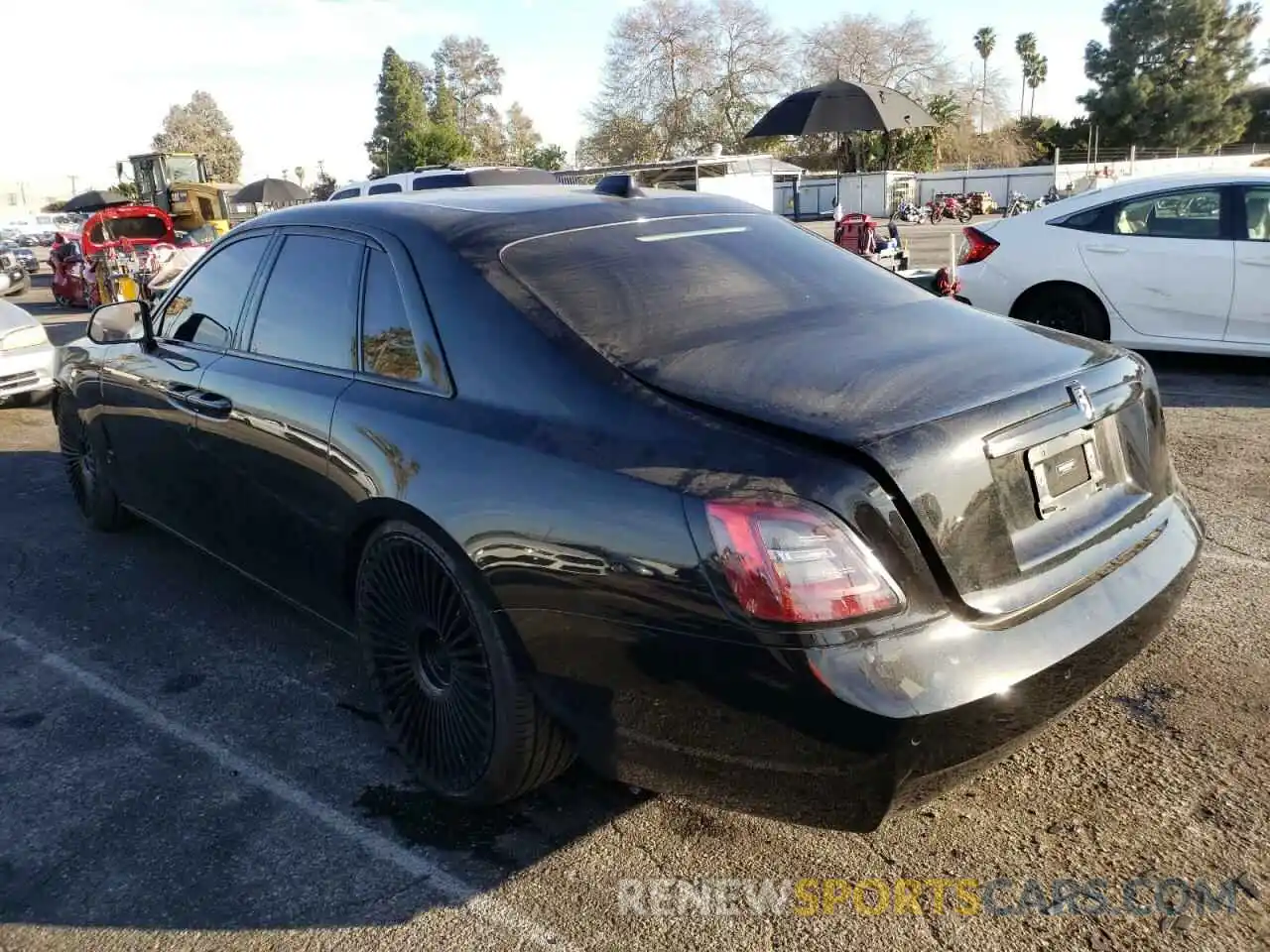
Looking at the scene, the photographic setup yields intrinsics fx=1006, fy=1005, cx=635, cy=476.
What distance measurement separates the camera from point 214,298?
3.81m

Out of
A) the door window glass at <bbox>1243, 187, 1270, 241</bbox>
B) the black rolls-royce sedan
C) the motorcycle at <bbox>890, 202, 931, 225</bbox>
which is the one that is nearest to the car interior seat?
the door window glass at <bbox>1243, 187, 1270, 241</bbox>

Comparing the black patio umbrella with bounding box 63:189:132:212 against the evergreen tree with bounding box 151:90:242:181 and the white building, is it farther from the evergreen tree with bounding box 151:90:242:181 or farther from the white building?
the evergreen tree with bounding box 151:90:242:181

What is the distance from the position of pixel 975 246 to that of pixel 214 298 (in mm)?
5951

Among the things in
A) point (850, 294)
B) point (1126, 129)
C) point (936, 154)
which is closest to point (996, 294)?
point (850, 294)

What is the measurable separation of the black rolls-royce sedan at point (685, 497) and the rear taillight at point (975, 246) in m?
4.86

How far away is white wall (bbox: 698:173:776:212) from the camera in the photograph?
21984 millimetres

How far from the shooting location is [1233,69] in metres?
69.8

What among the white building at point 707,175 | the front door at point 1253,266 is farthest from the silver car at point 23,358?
the white building at point 707,175

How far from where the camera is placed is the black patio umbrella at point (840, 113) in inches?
711

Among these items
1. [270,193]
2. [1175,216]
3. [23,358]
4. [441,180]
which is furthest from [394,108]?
[1175,216]

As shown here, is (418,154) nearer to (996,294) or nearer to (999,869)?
(996,294)

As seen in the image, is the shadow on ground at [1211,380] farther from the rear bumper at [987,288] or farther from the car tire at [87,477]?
the car tire at [87,477]

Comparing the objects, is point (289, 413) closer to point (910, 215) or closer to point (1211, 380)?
point (1211, 380)

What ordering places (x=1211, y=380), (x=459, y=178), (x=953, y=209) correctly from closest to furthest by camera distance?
(x=1211, y=380)
(x=459, y=178)
(x=953, y=209)
